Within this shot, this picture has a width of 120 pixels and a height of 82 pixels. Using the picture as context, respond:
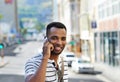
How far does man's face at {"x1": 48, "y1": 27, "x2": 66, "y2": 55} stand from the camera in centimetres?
416

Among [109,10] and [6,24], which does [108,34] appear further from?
[6,24]

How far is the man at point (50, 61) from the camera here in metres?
3.98

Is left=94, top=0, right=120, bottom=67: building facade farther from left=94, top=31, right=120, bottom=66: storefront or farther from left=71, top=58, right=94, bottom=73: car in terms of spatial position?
left=71, top=58, right=94, bottom=73: car

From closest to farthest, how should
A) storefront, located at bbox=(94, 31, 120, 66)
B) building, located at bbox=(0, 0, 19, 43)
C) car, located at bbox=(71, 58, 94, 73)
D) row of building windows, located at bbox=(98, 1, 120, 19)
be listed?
car, located at bbox=(71, 58, 94, 73)
row of building windows, located at bbox=(98, 1, 120, 19)
storefront, located at bbox=(94, 31, 120, 66)
building, located at bbox=(0, 0, 19, 43)

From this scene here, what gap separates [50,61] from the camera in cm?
419

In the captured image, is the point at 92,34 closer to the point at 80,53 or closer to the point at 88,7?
the point at 88,7

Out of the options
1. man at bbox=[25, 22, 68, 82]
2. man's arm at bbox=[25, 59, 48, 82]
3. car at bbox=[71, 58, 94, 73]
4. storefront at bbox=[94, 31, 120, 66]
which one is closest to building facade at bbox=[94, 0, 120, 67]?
storefront at bbox=[94, 31, 120, 66]

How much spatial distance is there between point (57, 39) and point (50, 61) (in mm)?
209

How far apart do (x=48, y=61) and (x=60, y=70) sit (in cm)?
18

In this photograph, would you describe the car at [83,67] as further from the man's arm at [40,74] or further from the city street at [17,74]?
the man's arm at [40,74]

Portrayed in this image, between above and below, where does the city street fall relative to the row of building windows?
below

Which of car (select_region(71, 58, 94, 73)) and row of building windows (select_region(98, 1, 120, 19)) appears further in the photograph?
row of building windows (select_region(98, 1, 120, 19))

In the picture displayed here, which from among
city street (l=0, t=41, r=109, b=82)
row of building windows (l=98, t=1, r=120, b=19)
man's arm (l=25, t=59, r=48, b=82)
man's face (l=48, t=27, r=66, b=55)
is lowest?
city street (l=0, t=41, r=109, b=82)

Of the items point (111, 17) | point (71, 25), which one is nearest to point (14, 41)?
point (71, 25)
